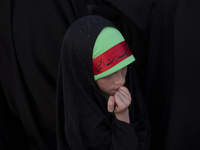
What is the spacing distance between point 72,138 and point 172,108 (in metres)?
A: 0.54

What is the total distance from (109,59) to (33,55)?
55 centimetres

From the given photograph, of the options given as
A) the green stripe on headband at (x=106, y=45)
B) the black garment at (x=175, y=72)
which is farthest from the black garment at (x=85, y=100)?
the black garment at (x=175, y=72)

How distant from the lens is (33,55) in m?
1.14

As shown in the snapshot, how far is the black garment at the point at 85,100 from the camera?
2.63 feet

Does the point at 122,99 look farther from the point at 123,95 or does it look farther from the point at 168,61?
the point at 168,61

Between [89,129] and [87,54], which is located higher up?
[87,54]

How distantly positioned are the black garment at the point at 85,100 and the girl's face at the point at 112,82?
4 centimetres

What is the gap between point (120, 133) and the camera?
85cm

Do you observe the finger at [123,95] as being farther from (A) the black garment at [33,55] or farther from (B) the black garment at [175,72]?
(A) the black garment at [33,55]

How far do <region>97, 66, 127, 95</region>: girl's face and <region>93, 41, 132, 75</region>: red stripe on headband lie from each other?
1.8 inches

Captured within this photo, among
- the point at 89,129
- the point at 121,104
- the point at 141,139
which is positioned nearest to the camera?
the point at 121,104

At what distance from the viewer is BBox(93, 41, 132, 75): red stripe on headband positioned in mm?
781

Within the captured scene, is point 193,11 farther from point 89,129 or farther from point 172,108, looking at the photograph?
point 89,129

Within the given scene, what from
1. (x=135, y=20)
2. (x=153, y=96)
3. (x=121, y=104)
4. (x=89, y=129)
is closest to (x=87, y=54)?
(x=121, y=104)
